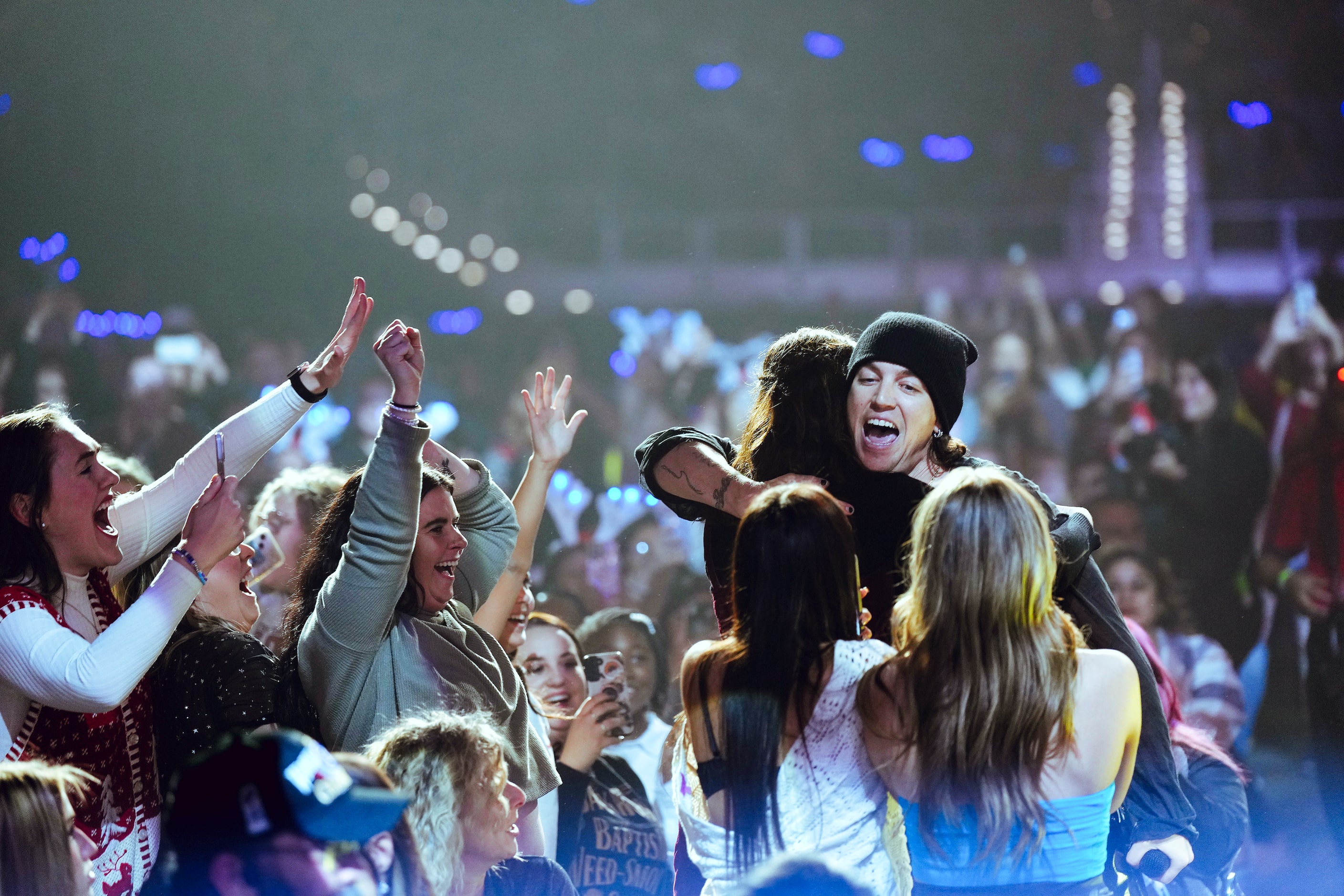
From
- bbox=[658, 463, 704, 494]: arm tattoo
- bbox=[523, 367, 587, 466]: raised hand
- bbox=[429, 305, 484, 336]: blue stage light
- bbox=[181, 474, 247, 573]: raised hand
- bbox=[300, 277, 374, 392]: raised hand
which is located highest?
bbox=[429, 305, 484, 336]: blue stage light

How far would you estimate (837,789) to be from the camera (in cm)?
181

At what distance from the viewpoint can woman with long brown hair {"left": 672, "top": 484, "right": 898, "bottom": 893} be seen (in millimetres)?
1792

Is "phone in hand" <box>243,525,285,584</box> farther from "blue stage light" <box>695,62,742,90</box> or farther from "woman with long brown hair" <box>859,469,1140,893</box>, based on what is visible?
"blue stage light" <box>695,62,742,90</box>

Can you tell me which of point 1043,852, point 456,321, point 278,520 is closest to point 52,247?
point 456,321

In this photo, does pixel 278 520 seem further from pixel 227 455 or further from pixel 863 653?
pixel 863 653

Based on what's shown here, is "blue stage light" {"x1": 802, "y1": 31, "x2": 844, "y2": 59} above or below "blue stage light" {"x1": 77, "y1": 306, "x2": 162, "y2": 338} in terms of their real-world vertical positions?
above

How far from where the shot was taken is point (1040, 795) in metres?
Result: 1.76

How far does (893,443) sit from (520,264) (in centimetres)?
1044

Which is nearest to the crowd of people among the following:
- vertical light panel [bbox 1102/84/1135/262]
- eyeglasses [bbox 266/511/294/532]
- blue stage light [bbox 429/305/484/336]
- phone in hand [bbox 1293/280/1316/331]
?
eyeglasses [bbox 266/511/294/532]

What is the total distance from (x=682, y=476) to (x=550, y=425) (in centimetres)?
61

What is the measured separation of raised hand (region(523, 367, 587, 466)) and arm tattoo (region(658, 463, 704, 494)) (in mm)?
511

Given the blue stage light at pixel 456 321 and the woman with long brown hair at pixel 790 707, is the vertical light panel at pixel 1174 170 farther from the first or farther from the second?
the woman with long brown hair at pixel 790 707

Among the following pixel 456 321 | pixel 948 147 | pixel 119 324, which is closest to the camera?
pixel 119 324

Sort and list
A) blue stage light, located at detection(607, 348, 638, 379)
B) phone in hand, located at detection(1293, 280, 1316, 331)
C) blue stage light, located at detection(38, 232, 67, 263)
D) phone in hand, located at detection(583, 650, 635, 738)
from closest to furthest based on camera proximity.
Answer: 1. phone in hand, located at detection(583, 650, 635, 738)
2. phone in hand, located at detection(1293, 280, 1316, 331)
3. blue stage light, located at detection(38, 232, 67, 263)
4. blue stage light, located at detection(607, 348, 638, 379)
